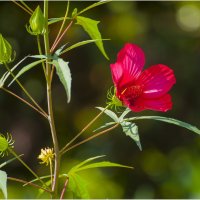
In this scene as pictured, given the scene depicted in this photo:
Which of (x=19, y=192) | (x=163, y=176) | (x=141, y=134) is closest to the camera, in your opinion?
(x=19, y=192)

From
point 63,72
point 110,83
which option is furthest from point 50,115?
point 110,83

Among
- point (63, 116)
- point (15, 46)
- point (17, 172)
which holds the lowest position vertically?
point (17, 172)

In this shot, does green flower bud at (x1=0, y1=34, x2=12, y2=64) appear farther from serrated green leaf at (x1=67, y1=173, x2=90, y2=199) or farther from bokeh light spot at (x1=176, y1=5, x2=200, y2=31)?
bokeh light spot at (x1=176, y1=5, x2=200, y2=31)

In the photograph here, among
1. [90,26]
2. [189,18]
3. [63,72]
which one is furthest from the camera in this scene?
[189,18]

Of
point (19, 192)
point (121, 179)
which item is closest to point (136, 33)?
point (121, 179)

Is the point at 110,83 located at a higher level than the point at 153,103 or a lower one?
lower

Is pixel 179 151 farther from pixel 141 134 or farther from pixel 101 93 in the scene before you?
pixel 101 93

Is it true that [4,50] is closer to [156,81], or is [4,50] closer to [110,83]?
[156,81]
